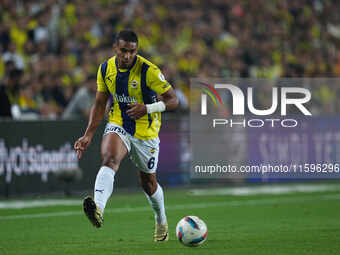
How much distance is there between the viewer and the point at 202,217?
11578 mm

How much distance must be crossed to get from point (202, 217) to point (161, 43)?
29.3ft

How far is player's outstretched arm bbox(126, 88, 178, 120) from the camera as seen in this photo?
780cm

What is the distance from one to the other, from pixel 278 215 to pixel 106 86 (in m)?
4.38

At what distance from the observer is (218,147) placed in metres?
17.0

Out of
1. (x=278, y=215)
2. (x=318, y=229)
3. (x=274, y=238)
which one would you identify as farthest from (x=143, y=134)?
(x=278, y=215)

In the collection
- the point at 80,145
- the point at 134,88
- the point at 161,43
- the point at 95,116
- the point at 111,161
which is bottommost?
the point at 111,161

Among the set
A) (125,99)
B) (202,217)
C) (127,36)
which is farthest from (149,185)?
(202,217)

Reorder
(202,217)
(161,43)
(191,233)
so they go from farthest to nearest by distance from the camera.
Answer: (161,43), (202,217), (191,233)

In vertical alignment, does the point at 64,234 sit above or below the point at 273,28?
below

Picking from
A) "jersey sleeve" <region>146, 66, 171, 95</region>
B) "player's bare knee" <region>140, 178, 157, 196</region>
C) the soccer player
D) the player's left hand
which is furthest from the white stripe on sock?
"jersey sleeve" <region>146, 66, 171, 95</region>

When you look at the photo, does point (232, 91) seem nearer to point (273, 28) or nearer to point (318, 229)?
point (273, 28)

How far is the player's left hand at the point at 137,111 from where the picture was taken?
778 centimetres

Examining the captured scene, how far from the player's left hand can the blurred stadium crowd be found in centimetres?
721

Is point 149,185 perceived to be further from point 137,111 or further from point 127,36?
point 127,36
